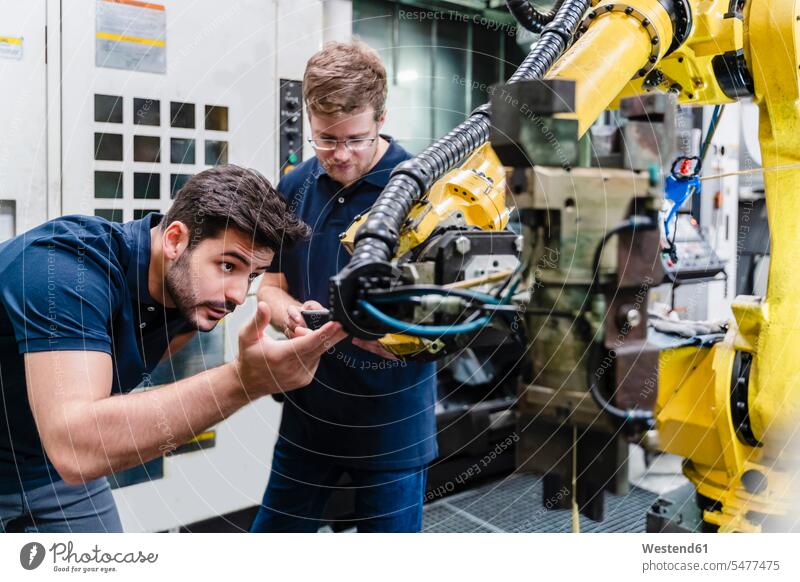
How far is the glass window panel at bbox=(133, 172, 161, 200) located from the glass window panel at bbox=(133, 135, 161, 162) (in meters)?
0.04

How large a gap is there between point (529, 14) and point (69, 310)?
115 centimetres

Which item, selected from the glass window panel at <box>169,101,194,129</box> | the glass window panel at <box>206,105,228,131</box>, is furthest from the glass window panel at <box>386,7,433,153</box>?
the glass window panel at <box>169,101,194,129</box>

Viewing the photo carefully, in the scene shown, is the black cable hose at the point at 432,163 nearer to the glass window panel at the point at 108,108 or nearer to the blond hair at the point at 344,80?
the blond hair at the point at 344,80

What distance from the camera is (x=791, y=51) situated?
1450mm

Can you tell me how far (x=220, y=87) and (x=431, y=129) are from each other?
1.96 meters

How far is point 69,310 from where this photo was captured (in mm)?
1340

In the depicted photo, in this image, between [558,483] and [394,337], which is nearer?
[558,483]

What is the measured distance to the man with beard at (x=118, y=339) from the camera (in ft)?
4.35

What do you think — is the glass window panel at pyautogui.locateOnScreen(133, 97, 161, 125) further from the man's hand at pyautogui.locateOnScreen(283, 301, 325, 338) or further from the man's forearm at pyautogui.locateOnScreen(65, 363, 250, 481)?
the man's forearm at pyautogui.locateOnScreen(65, 363, 250, 481)

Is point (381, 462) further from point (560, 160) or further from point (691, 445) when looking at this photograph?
point (560, 160)

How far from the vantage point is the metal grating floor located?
2465 millimetres

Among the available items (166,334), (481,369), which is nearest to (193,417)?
(166,334)

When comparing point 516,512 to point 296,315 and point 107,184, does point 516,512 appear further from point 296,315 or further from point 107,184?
point 107,184

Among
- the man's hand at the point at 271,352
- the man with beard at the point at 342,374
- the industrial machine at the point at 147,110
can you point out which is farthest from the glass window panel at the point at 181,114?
the man's hand at the point at 271,352
